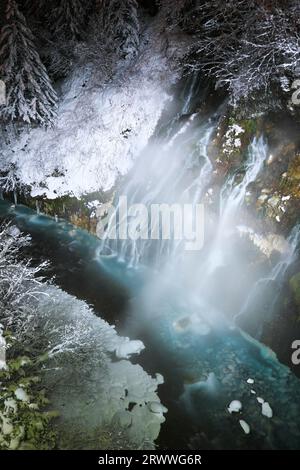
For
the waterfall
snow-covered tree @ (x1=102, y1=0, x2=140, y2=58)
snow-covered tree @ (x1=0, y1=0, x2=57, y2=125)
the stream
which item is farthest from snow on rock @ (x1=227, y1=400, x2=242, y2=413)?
snow-covered tree @ (x1=102, y1=0, x2=140, y2=58)

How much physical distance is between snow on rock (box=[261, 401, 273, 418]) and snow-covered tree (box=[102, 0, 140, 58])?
12.5 metres

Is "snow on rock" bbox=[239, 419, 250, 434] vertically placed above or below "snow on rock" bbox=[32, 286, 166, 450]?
above

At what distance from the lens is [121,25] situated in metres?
12.7

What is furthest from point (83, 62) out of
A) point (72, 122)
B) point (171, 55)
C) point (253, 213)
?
point (253, 213)

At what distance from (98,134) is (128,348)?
793 cm

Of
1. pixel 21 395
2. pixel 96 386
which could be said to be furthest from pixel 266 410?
pixel 21 395

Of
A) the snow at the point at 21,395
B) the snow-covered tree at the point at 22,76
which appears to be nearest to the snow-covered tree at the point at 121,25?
the snow-covered tree at the point at 22,76

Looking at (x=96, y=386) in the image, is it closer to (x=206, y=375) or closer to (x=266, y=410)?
(x=206, y=375)

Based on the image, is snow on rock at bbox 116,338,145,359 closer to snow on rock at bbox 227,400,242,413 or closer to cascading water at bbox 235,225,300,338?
snow on rock at bbox 227,400,242,413

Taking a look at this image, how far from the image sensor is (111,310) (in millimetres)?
8102

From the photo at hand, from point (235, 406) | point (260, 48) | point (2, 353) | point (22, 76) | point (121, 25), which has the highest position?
point (260, 48)

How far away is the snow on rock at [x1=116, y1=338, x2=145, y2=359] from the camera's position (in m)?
6.75

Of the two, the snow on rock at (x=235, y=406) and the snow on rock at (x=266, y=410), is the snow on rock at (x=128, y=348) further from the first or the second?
the snow on rock at (x=266, y=410)
